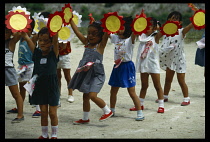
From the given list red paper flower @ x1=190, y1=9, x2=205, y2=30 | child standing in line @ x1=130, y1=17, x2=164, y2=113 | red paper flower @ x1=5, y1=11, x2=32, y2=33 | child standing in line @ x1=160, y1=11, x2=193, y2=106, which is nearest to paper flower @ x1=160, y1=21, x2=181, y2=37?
red paper flower @ x1=190, y1=9, x2=205, y2=30

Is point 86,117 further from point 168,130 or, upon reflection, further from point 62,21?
point 62,21

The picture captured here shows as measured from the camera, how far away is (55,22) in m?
4.75

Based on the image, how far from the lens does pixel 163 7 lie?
22.1m

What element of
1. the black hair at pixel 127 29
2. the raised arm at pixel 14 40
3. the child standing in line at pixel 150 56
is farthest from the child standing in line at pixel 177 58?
the raised arm at pixel 14 40

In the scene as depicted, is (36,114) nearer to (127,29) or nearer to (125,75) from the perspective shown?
(125,75)

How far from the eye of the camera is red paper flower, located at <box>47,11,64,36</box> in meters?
4.67

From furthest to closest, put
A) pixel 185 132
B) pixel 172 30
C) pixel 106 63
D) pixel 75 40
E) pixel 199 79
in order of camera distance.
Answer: pixel 75 40
pixel 106 63
pixel 199 79
pixel 172 30
pixel 185 132

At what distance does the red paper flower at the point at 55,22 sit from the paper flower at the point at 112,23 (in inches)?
28.6

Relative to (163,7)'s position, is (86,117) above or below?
below

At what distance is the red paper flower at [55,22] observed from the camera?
15.3 feet

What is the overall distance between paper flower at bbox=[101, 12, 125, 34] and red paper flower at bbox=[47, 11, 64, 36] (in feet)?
2.39

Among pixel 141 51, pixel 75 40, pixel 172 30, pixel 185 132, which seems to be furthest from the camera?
pixel 75 40

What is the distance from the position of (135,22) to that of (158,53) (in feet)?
3.84

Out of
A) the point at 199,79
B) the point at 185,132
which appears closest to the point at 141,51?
the point at 185,132
